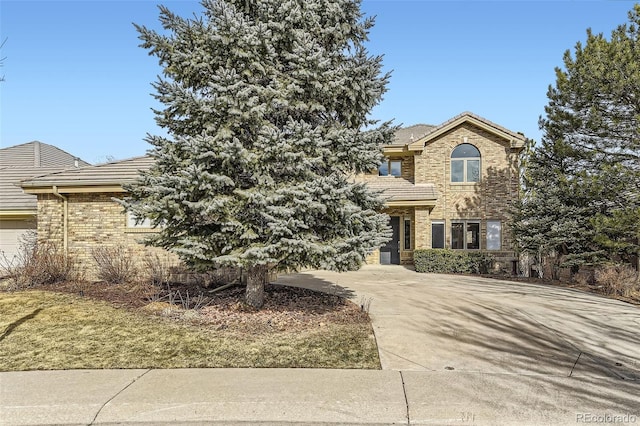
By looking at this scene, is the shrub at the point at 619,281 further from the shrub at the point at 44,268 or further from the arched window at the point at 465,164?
the shrub at the point at 44,268

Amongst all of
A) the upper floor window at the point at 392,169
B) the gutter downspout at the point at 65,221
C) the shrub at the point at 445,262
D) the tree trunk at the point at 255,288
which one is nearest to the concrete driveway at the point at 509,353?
the tree trunk at the point at 255,288

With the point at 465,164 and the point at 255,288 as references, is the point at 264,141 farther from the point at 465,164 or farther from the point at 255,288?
the point at 465,164

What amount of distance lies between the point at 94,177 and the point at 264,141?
27.9 feet

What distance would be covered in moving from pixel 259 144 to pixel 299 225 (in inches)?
63.1

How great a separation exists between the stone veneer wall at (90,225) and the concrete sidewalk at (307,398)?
7.61 meters

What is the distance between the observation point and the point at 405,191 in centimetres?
1744

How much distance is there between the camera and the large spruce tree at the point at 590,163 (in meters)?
12.2

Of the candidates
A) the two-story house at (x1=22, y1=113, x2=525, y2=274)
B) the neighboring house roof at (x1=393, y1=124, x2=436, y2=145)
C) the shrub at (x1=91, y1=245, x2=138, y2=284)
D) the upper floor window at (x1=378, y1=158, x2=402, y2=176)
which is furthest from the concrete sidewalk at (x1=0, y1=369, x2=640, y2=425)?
the neighboring house roof at (x1=393, y1=124, x2=436, y2=145)

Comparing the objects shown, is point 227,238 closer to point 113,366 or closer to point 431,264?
point 113,366

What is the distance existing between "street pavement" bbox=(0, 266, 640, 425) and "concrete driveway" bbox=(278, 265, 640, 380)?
37 mm

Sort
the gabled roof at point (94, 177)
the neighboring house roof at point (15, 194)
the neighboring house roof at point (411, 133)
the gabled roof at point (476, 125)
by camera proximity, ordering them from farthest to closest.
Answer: the neighboring house roof at point (411, 133) → the gabled roof at point (476, 125) → the neighboring house roof at point (15, 194) → the gabled roof at point (94, 177)

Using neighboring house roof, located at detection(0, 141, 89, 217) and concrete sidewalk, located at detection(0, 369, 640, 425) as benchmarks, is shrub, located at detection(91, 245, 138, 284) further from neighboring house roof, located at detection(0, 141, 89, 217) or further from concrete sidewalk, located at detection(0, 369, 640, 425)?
concrete sidewalk, located at detection(0, 369, 640, 425)

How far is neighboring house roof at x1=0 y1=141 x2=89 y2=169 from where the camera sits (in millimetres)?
17188

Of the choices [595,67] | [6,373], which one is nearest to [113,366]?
[6,373]
